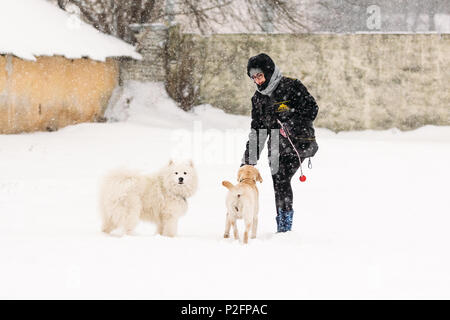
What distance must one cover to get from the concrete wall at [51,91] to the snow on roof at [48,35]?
1.51 feet

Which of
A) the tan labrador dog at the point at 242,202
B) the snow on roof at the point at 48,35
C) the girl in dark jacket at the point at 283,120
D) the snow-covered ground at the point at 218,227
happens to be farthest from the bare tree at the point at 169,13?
the tan labrador dog at the point at 242,202

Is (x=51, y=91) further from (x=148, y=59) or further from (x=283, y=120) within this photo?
(x=283, y=120)

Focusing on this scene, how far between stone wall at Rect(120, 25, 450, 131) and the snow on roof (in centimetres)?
228

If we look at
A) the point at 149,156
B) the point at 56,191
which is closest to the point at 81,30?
the point at 149,156

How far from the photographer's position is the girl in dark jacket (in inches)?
249

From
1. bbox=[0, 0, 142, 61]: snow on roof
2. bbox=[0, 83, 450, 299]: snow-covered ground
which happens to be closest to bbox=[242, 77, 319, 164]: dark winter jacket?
bbox=[0, 83, 450, 299]: snow-covered ground

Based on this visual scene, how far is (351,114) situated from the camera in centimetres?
1933

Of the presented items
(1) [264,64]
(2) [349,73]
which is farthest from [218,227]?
(2) [349,73]

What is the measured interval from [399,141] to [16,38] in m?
10.0

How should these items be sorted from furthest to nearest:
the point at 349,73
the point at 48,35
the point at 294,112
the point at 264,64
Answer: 1. the point at 349,73
2. the point at 48,35
3. the point at 294,112
4. the point at 264,64

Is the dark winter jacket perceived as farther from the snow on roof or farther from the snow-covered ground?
the snow on roof

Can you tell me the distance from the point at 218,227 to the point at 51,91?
9.45 m

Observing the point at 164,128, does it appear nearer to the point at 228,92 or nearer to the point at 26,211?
the point at 228,92

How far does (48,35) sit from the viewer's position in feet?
52.9
